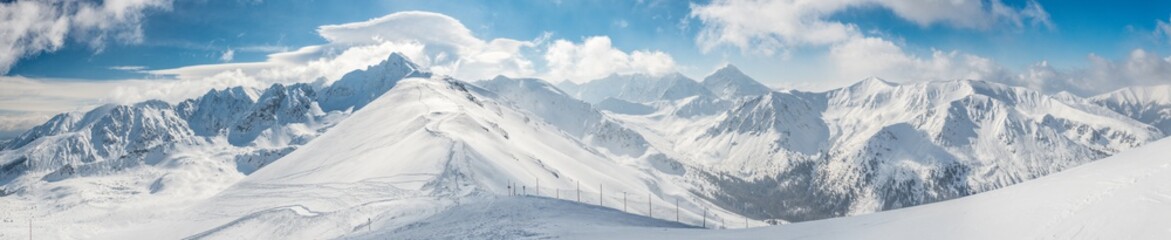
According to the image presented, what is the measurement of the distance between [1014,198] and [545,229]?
1432 inches

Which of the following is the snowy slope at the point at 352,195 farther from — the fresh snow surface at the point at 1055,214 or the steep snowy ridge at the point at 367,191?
the fresh snow surface at the point at 1055,214

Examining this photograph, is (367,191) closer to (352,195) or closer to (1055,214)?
(352,195)

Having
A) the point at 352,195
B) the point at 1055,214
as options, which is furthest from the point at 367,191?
the point at 1055,214

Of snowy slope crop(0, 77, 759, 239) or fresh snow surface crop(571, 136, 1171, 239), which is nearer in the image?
fresh snow surface crop(571, 136, 1171, 239)

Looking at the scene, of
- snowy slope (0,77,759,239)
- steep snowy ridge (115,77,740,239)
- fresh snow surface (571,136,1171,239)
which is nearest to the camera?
fresh snow surface (571,136,1171,239)

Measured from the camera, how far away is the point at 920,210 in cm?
4894

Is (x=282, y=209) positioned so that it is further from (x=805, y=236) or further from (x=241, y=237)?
(x=805, y=236)

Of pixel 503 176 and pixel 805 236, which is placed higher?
pixel 503 176

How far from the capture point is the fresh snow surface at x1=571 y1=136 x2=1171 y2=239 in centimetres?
3172

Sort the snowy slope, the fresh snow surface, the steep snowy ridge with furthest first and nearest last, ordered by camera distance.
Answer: the snowy slope → the steep snowy ridge → the fresh snow surface

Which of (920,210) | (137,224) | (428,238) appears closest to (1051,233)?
(920,210)

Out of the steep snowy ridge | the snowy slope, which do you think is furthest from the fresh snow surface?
the steep snowy ridge

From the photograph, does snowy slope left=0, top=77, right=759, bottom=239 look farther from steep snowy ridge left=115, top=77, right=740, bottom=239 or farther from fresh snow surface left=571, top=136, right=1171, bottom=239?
fresh snow surface left=571, top=136, right=1171, bottom=239

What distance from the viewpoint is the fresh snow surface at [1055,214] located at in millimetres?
31719
